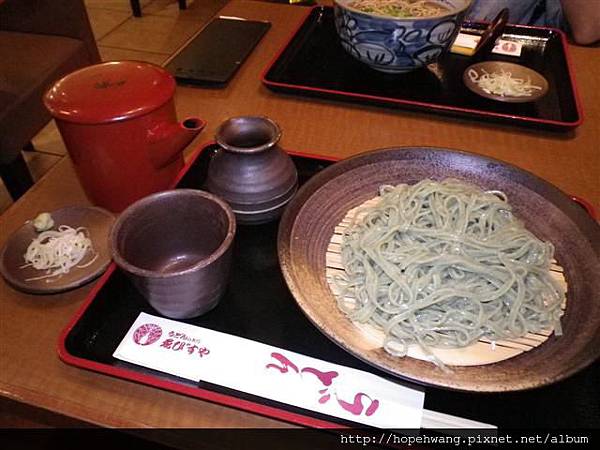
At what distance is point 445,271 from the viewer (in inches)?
31.9

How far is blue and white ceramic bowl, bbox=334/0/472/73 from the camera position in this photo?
1129 millimetres

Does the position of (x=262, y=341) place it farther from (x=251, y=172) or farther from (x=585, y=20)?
(x=585, y=20)

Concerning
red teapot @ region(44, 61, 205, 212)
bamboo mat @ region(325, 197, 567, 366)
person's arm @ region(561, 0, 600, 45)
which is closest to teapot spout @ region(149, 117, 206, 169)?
red teapot @ region(44, 61, 205, 212)

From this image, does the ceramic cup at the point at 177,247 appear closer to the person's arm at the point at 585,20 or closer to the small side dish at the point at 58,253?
the small side dish at the point at 58,253

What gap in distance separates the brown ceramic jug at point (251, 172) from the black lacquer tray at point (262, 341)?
0.06 meters

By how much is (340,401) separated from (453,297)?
0.86ft

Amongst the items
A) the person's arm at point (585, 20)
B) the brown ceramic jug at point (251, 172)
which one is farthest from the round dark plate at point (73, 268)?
the person's arm at point (585, 20)

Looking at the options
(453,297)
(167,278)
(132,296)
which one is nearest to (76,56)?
(132,296)

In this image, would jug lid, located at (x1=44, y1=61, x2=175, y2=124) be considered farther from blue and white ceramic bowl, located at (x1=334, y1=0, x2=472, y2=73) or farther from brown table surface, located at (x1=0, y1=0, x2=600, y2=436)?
blue and white ceramic bowl, located at (x1=334, y1=0, x2=472, y2=73)

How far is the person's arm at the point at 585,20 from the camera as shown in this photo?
5.00 ft

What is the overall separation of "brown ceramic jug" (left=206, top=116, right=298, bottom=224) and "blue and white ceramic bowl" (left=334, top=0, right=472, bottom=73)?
1.52ft

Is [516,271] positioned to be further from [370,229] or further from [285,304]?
[285,304]

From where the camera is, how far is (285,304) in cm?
80

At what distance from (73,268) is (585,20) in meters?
1.67
